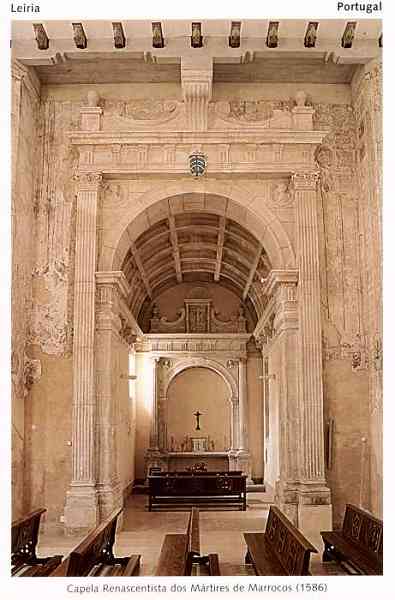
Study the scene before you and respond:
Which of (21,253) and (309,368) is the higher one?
(21,253)

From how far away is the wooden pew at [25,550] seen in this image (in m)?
9.24

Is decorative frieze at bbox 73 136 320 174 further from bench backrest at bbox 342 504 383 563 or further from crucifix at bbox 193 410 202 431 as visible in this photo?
crucifix at bbox 193 410 202 431

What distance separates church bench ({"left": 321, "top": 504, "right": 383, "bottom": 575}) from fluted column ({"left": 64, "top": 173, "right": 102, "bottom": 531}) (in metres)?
4.10

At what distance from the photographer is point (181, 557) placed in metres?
8.05

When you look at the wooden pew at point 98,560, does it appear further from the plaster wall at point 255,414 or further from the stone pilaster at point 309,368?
the plaster wall at point 255,414

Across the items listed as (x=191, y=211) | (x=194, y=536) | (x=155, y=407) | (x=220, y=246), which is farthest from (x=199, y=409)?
(x=194, y=536)

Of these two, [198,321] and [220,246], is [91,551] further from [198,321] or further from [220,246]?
[198,321]

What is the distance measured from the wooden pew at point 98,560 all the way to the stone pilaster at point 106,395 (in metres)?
2.69

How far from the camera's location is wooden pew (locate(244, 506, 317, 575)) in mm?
7727

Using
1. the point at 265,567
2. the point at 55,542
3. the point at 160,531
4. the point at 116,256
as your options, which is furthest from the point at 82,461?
the point at 265,567

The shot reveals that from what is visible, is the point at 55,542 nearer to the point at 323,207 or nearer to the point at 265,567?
the point at 265,567

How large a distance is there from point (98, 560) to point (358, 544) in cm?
320
